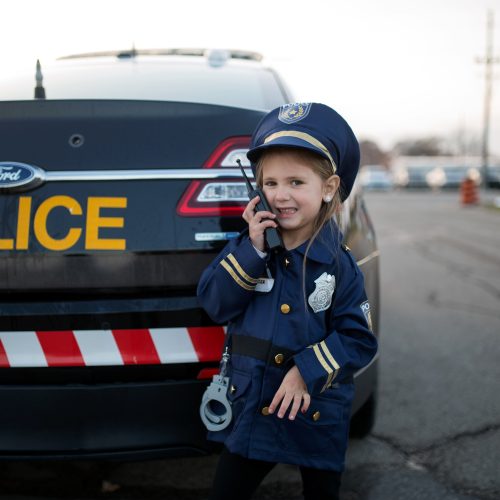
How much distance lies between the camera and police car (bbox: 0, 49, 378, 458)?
182cm

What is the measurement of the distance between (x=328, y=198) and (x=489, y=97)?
108 feet

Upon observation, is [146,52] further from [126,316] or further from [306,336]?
[306,336]

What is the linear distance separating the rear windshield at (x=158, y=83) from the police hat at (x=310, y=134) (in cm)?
39

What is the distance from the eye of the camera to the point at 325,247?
1714 mm

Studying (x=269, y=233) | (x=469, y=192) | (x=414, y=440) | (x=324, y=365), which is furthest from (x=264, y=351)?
(x=469, y=192)

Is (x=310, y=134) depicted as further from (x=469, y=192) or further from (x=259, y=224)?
(x=469, y=192)

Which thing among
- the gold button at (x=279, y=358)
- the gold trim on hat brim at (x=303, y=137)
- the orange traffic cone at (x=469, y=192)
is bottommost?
the orange traffic cone at (x=469, y=192)

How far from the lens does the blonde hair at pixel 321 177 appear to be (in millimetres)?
1671

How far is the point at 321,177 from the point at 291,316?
380 mm

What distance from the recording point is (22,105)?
1892mm

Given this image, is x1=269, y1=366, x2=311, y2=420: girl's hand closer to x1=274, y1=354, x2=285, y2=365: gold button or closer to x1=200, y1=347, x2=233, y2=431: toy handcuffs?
x1=274, y1=354, x2=285, y2=365: gold button

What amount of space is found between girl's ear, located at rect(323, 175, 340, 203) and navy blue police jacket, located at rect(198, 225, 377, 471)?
11 cm

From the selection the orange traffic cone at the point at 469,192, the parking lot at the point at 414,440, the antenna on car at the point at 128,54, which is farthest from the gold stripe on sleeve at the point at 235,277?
the orange traffic cone at the point at 469,192

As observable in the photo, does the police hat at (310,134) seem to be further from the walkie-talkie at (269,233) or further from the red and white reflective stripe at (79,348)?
the red and white reflective stripe at (79,348)
